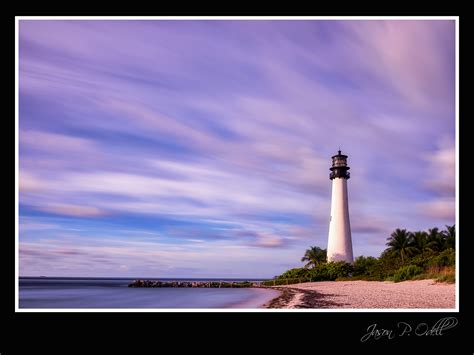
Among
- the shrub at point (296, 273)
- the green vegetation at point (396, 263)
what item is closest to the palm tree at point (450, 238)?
the green vegetation at point (396, 263)

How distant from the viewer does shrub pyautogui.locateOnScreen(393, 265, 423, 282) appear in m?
24.0

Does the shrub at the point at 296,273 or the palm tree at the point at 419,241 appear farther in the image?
the shrub at the point at 296,273

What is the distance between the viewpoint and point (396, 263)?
29.0 meters

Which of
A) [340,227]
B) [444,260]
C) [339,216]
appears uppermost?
[339,216]

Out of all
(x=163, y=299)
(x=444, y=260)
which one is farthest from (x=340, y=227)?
(x=163, y=299)

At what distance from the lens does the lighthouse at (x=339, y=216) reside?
3259cm

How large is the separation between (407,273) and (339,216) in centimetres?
905

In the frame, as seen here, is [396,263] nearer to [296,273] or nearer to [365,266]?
[365,266]

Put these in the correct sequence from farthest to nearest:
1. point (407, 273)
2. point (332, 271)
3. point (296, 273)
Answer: point (296, 273) < point (332, 271) < point (407, 273)

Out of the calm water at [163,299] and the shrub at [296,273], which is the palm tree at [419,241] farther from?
the calm water at [163,299]

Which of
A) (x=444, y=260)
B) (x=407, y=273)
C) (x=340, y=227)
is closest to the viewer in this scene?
(x=444, y=260)
